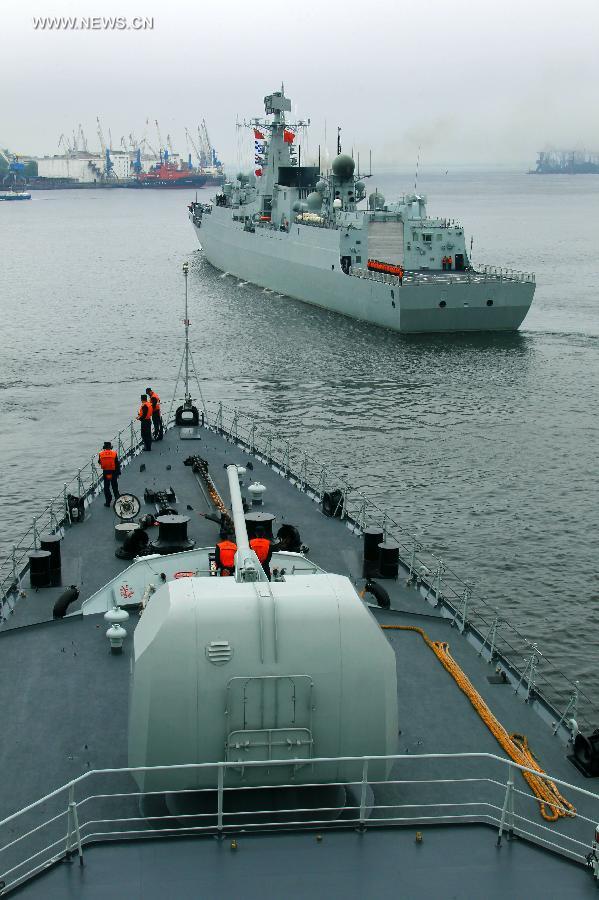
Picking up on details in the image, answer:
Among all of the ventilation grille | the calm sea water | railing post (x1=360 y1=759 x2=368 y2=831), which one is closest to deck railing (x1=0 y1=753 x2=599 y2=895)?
railing post (x1=360 y1=759 x2=368 y2=831)

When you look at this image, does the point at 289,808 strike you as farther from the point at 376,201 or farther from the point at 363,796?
the point at 376,201

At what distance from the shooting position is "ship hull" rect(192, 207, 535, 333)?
58.8 meters

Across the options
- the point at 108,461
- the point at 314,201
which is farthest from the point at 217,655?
the point at 314,201

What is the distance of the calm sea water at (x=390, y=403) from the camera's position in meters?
26.7

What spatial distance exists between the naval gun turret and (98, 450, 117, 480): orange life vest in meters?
11.6

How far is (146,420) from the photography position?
968 inches

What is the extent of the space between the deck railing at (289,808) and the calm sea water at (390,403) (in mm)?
10329

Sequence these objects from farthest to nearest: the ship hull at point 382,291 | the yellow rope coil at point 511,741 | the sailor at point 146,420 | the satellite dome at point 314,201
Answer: the satellite dome at point 314,201, the ship hull at point 382,291, the sailor at point 146,420, the yellow rope coil at point 511,741

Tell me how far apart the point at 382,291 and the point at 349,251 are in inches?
283

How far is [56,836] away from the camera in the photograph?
9.91 metres

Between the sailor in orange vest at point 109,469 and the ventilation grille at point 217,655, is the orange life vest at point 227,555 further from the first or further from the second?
the sailor in orange vest at point 109,469

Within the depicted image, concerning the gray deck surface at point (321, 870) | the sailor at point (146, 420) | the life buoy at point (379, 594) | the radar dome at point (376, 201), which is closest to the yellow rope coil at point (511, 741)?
the life buoy at point (379, 594)

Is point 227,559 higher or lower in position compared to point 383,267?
lower

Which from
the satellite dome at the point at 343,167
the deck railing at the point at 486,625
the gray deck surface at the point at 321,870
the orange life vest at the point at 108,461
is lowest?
the deck railing at the point at 486,625
